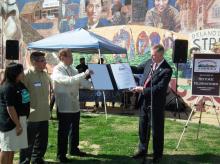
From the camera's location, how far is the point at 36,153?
24.6 ft

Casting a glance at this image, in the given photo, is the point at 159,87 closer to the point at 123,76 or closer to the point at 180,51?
the point at 123,76

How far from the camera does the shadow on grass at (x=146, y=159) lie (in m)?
8.05

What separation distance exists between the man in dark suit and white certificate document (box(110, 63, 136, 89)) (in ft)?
0.77

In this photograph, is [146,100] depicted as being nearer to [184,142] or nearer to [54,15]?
[184,142]

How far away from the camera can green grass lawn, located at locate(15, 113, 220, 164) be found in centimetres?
844

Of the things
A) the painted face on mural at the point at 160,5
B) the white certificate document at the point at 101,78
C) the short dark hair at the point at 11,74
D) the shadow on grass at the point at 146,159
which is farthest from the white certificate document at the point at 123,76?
the painted face on mural at the point at 160,5

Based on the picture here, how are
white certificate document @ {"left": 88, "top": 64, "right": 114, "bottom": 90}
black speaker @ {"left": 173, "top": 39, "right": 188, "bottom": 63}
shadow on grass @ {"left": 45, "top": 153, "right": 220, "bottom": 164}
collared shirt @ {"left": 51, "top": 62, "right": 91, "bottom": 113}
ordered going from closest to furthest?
1. collared shirt @ {"left": 51, "top": 62, "right": 91, "bottom": 113}
2. shadow on grass @ {"left": 45, "top": 153, "right": 220, "bottom": 164}
3. white certificate document @ {"left": 88, "top": 64, "right": 114, "bottom": 90}
4. black speaker @ {"left": 173, "top": 39, "right": 188, "bottom": 63}

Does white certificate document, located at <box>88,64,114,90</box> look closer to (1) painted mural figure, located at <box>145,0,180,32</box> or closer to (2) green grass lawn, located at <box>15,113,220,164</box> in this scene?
(2) green grass lawn, located at <box>15,113,220,164</box>

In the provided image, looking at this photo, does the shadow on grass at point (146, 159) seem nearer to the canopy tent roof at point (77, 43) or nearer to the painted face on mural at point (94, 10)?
the canopy tent roof at point (77, 43)

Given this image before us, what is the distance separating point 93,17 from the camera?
2109 cm

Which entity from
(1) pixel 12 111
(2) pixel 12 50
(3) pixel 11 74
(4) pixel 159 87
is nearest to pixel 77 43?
(2) pixel 12 50

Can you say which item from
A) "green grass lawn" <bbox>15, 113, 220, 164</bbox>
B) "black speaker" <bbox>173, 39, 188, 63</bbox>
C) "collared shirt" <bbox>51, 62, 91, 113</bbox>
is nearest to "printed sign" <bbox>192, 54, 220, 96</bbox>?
"green grass lawn" <bbox>15, 113, 220, 164</bbox>

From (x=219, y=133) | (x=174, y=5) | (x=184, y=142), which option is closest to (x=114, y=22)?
(x=174, y=5)

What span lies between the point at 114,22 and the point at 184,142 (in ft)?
36.1
